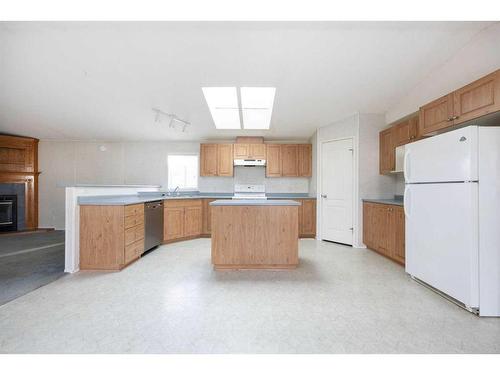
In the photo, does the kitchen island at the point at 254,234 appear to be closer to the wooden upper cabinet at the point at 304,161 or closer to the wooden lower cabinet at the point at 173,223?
the wooden lower cabinet at the point at 173,223

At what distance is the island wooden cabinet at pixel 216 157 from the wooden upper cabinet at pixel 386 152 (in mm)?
3035

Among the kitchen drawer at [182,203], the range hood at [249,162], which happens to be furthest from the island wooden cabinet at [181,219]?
the range hood at [249,162]

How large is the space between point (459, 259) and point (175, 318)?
247 centimetres

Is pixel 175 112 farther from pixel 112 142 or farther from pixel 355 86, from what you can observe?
pixel 355 86

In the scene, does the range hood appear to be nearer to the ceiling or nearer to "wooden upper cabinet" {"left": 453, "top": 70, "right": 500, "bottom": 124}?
the ceiling

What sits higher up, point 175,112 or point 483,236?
point 175,112

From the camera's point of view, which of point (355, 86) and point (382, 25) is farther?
point (355, 86)

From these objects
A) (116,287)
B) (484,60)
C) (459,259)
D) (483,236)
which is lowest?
(116,287)

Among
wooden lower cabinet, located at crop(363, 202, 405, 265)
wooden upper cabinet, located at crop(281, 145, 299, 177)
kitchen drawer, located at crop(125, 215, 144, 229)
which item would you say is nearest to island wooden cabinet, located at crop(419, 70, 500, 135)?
wooden lower cabinet, located at crop(363, 202, 405, 265)

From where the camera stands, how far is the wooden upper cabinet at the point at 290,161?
5141 millimetres

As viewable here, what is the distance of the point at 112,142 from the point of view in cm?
549

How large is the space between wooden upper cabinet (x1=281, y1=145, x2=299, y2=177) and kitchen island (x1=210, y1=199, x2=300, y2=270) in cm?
241
